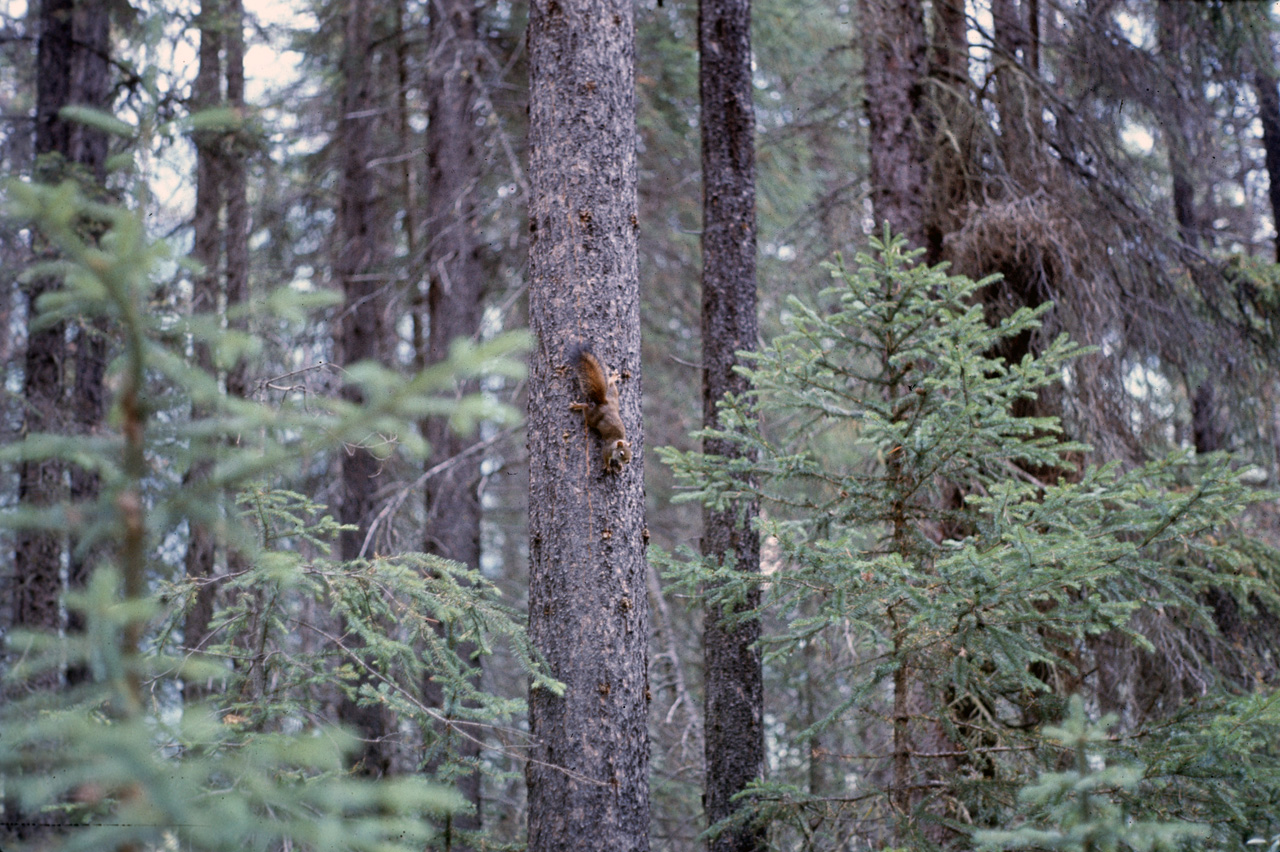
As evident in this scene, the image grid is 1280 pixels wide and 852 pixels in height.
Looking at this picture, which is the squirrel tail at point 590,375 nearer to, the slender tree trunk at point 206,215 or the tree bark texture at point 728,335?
the tree bark texture at point 728,335

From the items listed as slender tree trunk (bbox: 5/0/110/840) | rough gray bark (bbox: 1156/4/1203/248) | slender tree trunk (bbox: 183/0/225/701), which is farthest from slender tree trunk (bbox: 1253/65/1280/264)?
slender tree trunk (bbox: 5/0/110/840)

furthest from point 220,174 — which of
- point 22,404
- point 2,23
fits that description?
point 2,23

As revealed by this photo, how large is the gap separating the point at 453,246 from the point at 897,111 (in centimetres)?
468

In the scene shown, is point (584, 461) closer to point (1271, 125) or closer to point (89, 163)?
point (89, 163)

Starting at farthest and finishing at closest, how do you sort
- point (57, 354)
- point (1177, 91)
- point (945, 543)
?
point (57, 354) < point (1177, 91) < point (945, 543)

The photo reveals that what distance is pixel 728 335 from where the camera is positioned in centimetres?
574

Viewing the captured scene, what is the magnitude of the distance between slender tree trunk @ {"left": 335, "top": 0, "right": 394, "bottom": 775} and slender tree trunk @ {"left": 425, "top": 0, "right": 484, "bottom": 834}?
0.99 meters

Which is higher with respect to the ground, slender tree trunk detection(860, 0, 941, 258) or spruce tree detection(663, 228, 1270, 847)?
slender tree trunk detection(860, 0, 941, 258)

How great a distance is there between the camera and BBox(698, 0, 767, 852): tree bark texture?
529cm

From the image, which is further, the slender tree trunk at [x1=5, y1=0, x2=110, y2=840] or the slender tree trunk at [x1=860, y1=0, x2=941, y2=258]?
the slender tree trunk at [x1=5, y1=0, x2=110, y2=840]

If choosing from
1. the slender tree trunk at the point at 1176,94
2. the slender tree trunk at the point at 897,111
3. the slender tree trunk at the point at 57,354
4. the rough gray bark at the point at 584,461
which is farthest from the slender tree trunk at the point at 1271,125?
the slender tree trunk at the point at 57,354

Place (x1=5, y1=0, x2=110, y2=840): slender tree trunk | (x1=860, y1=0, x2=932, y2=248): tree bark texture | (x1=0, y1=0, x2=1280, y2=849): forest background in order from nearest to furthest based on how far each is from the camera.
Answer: (x1=0, y1=0, x2=1280, y2=849): forest background < (x1=860, y1=0, x2=932, y2=248): tree bark texture < (x1=5, y1=0, x2=110, y2=840): slender tree trunk

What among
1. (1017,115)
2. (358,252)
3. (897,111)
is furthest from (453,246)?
(1017,115)

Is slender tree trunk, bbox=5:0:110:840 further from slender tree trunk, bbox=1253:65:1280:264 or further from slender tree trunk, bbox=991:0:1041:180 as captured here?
slender tree trunk, bbox=1253:65:1280:264
